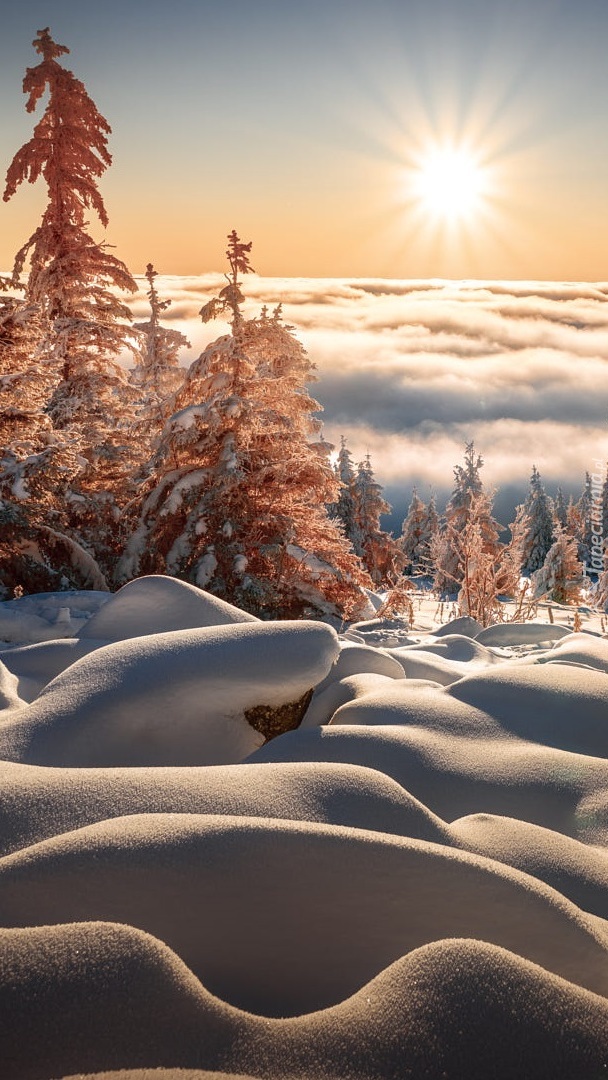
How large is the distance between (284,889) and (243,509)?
9.18m

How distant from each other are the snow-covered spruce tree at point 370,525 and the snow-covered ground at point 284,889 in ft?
97.2

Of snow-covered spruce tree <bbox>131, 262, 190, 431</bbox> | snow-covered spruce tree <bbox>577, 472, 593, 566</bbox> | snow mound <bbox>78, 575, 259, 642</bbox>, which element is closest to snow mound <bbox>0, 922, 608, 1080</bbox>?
snow mound <bbox>78, 575, 259, 642</bbox>

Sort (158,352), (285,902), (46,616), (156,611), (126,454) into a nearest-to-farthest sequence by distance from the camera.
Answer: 1. (285,902)
2. (156,611)
3. (46,616)
4. (126,454)
5. (158,352)

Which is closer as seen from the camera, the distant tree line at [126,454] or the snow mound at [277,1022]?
the snow mound at [277,1022]

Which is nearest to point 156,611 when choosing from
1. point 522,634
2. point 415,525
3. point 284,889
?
point 284,889

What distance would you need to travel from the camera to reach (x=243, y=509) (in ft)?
34.6

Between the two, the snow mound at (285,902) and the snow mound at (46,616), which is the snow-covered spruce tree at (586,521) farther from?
the snow mound at (285,902)

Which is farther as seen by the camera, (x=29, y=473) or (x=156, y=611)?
(x=29, y=473)

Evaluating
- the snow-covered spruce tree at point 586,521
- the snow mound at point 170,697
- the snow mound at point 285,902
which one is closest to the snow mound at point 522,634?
the snow mound at point 170,697

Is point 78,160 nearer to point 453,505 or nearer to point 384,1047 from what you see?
point 384,1047

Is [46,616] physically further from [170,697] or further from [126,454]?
[126,454]

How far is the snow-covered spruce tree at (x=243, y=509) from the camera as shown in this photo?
10.1m

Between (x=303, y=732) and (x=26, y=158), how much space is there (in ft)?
57.0

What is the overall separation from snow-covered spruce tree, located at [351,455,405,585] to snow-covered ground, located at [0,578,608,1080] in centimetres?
2962
